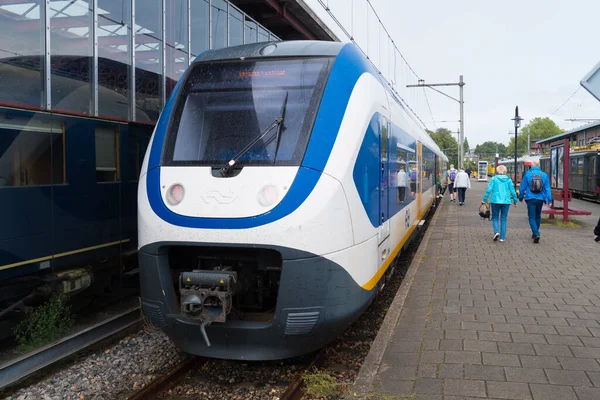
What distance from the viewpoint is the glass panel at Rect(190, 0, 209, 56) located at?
1057cm

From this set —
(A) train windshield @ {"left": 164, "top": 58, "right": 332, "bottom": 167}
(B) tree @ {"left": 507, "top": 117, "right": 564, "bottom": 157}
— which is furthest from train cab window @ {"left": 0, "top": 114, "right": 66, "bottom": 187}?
(B) tree @ {"left": 507, "top": 117, "right": 564, "bottom": 157}

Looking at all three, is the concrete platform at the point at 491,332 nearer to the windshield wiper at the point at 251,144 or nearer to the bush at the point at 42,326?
the windshield wiper at the point at 251,144

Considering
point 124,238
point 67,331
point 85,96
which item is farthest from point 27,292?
point 85,96

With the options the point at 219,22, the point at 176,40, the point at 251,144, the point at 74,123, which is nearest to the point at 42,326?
the point at 74,123

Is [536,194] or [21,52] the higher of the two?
[21,52]

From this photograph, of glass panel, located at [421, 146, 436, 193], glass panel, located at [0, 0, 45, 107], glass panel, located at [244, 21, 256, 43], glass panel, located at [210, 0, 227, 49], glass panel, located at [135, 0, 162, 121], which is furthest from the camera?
glass panel, located at [244, 21, 256, 43]

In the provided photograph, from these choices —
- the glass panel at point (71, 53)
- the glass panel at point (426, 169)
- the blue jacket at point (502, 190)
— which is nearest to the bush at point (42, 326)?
the glass panel at point (71, 53)

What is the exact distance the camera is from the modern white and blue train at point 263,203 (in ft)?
13.2

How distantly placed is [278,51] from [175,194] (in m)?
1.67

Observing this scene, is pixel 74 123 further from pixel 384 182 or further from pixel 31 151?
pixel 384 182

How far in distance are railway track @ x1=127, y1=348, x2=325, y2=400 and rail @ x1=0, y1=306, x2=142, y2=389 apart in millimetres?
1279

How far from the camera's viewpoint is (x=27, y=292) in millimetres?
5684

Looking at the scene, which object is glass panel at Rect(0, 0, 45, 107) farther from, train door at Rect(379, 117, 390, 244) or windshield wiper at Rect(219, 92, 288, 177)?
train door at Rect(379, 117, 390, 244)

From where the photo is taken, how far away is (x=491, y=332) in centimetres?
507
